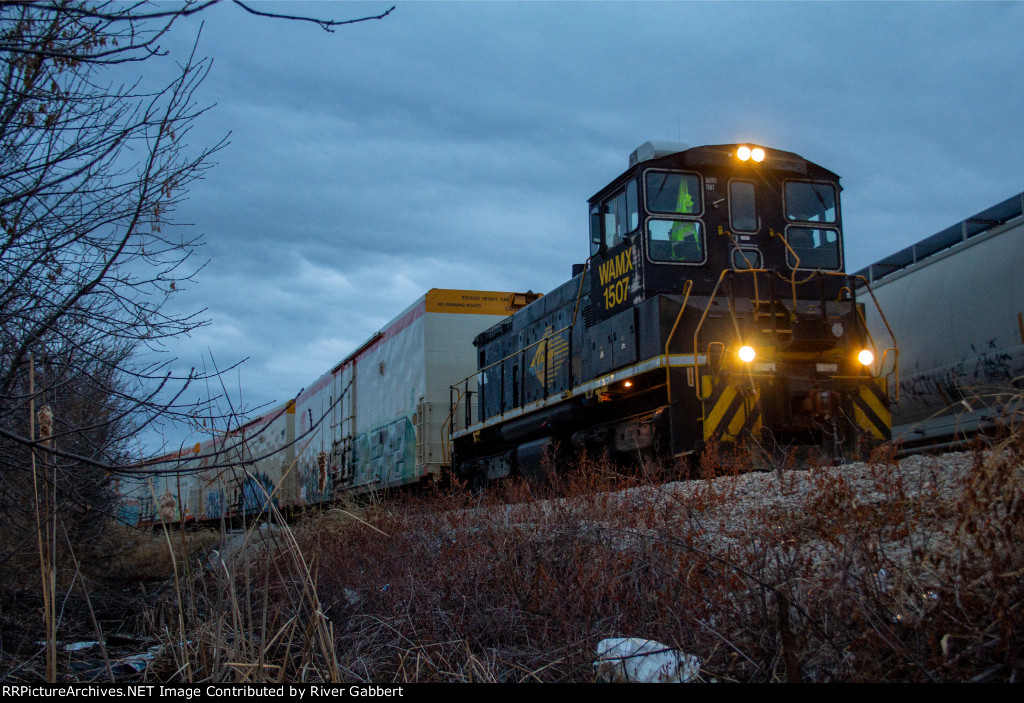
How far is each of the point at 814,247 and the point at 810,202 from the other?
53 centimetres

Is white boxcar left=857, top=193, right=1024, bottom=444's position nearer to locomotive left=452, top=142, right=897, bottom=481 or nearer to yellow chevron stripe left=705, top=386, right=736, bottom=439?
locomotive left=452, top=142, right=897, bottom=481

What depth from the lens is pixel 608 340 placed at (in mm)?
9211

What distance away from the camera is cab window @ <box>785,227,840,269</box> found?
943cm

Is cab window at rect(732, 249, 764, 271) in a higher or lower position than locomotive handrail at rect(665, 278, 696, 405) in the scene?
higher

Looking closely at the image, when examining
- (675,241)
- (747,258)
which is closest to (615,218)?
(675,241)

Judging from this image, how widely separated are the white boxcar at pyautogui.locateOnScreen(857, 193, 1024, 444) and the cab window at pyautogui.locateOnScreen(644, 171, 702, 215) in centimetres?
326

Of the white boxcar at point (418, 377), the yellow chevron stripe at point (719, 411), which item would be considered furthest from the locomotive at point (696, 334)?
the white boxcar at point (418, 377)

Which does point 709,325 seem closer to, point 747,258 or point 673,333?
point 673,333

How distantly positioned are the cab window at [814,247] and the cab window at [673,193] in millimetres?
1184

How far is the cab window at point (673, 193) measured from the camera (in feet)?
29.6

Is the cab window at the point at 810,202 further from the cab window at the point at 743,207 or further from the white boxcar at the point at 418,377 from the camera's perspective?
the white boxcar at the point at 418,377

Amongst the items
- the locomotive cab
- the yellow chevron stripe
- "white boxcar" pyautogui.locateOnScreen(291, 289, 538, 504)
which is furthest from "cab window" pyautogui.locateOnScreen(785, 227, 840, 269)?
"white boxcar" pyautogui.locateOnScreen(291, 289, 538, 504)

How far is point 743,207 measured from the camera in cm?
930

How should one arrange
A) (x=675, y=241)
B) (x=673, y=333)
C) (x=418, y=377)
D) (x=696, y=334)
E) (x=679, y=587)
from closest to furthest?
1. (x=679, y=587)
2. (x=696, y=334)
3. (x=673, y=333)
4. (x=675, y=241)
5. (x=418, y=377)
